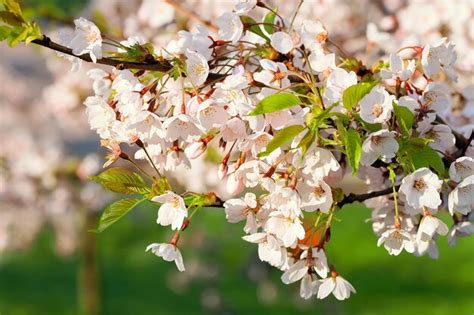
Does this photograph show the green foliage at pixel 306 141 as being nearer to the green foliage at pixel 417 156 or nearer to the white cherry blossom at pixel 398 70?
the green foliage at pixel 417 156

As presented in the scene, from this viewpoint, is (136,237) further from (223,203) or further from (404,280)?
(223,203)

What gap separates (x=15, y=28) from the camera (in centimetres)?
191

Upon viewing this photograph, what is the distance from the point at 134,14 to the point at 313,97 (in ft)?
12.1

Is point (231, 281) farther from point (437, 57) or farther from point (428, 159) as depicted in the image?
point (428, 159)

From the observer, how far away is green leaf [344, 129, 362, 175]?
1799 millimetres

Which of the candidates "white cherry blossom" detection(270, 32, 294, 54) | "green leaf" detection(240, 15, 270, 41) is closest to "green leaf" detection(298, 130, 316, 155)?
"white cherry blossom" detection(270, 32, 294, 54)

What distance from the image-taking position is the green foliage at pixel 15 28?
6.20ft

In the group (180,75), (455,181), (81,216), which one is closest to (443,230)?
(455,181)

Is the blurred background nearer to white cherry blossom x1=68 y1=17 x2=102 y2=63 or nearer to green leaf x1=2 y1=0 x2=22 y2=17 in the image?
white cherry blossom x1=68 y1=17 x2=102 y2=63

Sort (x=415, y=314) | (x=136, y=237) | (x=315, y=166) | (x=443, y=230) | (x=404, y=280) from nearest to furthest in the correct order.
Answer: (x=315, y=166) < (x=443, y=230) < (x=415, y=314) < (x=404, y=280) < (x=136, y=237)

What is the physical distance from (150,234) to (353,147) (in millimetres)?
13049

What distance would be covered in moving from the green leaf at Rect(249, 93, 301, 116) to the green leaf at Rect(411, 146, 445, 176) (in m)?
0.35

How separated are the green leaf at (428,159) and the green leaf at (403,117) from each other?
0.07 meters

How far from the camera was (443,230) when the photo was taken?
2.07 meters
